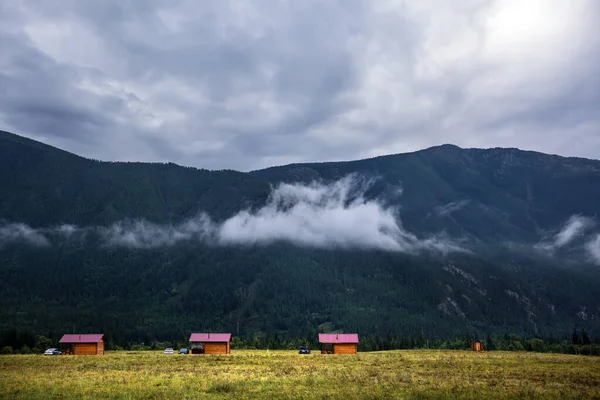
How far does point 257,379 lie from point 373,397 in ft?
43.8

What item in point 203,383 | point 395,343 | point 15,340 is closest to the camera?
point 203,383

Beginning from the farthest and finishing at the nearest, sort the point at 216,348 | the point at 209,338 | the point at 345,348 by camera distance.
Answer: the point at 345,348 < the point at 209,338 < the point at 216,348

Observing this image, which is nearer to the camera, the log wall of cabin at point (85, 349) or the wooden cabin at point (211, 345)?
the log wall of cabin at point (85, 349)

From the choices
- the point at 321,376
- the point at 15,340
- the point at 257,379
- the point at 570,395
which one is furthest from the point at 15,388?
the point at 15,340

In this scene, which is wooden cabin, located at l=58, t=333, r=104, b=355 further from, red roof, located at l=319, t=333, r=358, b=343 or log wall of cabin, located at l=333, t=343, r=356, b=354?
log wall of cabin, located at l=333, t=343, r=356, b=354

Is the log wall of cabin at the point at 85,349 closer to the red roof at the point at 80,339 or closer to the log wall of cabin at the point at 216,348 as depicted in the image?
the red roof at the point at 80,339

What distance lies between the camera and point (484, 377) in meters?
46.8

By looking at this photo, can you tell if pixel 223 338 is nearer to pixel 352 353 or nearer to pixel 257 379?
pixel 352 353

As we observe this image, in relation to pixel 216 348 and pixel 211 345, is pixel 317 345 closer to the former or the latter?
pixel 216 348

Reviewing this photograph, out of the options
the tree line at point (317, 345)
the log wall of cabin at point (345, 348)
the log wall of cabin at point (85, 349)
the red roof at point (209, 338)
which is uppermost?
the red roof at point (209, 338)

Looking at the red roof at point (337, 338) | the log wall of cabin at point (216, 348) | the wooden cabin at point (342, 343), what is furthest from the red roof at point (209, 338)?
the wooden cabin at point (342, 343)

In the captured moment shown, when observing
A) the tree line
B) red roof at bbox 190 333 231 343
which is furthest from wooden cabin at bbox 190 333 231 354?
the tree line

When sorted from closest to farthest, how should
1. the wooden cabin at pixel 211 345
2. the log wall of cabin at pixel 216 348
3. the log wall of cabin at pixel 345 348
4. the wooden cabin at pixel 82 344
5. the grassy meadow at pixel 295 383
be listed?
the grassy meadow at pixel 295 383 < the wooden cabin at pixel 82 344 < the wooden cabin at pixel 211 345 < the log wall of cabin at pixel 216 348 < the log wall of cabin at pixel 345 348

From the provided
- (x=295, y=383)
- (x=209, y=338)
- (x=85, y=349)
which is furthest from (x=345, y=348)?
(x=295, y=383)
